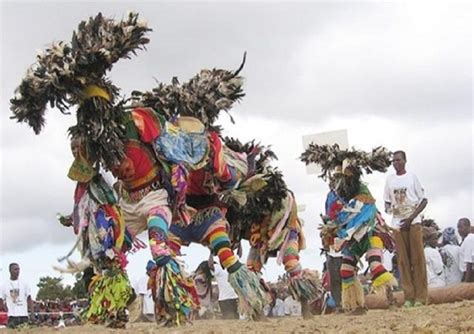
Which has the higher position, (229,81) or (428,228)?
(229,81)

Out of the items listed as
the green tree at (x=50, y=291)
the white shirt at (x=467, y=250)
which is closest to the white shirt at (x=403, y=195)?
the white shirt at (x=467, y=250)

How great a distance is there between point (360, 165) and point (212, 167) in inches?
88.7

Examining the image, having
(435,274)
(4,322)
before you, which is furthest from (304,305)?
(4,322)

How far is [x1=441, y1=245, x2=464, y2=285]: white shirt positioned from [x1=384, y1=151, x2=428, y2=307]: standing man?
6.27ft

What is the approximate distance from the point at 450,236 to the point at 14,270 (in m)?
6.31

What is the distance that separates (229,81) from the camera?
800cm

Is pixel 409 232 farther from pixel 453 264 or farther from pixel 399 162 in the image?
pixel 453 264

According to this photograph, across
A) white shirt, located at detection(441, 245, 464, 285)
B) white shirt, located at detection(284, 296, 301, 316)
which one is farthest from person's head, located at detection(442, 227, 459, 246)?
white shirt, located at detection(284, 296, 301, 316)

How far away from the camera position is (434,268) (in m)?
11.9

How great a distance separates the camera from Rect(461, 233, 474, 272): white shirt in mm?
11706

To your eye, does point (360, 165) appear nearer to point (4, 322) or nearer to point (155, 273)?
point (155, 273)

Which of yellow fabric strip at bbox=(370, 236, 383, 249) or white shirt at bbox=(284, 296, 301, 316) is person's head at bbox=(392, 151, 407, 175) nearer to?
yellow fabric strip at bbox=(370, 236, 383, 249)

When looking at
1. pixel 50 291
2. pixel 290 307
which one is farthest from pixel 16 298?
pixel 50 291

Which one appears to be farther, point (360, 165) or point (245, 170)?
point (360, 165)
